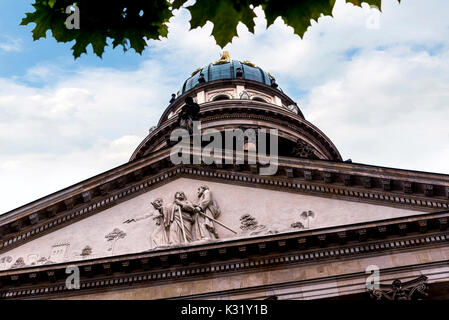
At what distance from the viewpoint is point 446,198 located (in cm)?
1498

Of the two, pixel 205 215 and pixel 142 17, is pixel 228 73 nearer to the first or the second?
pixel 205 215

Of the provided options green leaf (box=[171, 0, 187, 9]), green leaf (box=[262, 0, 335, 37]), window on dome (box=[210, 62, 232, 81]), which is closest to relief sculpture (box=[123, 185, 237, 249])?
green leaf (box=[171, 0, 187, 9])

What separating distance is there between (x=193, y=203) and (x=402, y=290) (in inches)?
238

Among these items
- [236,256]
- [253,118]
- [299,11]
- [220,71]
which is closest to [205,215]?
[236,256]

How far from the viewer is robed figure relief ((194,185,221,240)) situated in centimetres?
1550

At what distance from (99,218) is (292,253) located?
228 inches

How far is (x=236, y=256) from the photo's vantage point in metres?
14.6

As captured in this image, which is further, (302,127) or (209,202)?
(302,127)

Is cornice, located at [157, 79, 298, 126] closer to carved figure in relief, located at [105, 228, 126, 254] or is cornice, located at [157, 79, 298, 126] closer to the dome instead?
the dome

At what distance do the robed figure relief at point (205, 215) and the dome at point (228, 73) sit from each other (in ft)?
81.9

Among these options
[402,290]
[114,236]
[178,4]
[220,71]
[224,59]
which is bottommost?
[402,290]

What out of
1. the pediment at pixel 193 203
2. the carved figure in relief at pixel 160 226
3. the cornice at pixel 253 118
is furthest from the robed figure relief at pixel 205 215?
the cornice at pixel 253 118
